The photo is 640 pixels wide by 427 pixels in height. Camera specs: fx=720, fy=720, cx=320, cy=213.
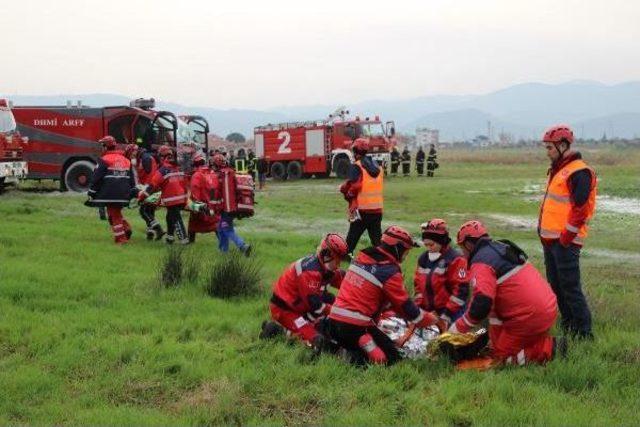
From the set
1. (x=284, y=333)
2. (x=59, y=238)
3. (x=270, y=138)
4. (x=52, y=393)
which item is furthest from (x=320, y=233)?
(x=270, y=138)

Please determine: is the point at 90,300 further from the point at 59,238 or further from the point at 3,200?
the point at 3,200

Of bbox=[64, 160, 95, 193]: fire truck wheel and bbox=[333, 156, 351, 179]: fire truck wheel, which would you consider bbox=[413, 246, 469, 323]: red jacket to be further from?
bbox=[333, 156, 351, 179]: fire truck wheel

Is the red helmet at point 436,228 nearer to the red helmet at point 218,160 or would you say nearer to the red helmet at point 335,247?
the red helmet at point 335,247

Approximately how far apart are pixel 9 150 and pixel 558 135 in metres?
16.0

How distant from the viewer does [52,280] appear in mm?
8000

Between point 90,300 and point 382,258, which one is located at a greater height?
point 382,258

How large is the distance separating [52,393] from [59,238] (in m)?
6.83

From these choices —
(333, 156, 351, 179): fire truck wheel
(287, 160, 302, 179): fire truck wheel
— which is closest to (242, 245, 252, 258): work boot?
(333, 156, 351, 179): fire truck wheel

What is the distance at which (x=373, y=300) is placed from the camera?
218 inches

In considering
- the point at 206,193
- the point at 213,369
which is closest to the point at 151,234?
the point at 206,193

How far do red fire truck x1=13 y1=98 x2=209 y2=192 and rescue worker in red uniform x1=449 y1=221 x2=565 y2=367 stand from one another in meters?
15.9

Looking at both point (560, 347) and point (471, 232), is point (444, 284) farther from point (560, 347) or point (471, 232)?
point (560, 347)

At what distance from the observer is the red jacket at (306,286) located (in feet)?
19.7

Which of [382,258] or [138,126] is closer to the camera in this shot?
[382,258]
